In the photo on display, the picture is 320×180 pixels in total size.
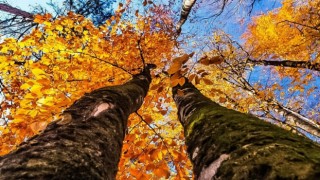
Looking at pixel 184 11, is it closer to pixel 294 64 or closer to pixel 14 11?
pixel 294 64

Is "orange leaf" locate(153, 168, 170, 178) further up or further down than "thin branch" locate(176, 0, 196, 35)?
further down

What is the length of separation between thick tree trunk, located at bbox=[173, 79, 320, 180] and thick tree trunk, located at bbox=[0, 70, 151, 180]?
0.57 m

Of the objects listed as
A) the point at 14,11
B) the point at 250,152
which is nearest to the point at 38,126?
the point at 250,152

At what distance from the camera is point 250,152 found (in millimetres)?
971

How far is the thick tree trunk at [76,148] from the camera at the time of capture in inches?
42.9

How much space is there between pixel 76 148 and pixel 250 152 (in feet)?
3.09

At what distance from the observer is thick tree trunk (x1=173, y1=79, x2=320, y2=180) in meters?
0.78

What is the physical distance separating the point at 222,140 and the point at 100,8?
11.3 metres

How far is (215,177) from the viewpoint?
39.6 inches

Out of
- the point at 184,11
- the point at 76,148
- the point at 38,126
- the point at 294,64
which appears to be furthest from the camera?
the point at 184,11

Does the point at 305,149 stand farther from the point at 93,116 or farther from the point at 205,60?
→ the point at 93,116

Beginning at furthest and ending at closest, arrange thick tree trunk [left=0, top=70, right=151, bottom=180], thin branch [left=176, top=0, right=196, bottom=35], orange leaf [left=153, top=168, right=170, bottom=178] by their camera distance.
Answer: thin branch [left=176, top=0, right=196, bottom=35] → orange leaf [left=153, top=168, right=170, bottom=178] → thick tree trunk [left=0, top=70, right=151, bottom=180]

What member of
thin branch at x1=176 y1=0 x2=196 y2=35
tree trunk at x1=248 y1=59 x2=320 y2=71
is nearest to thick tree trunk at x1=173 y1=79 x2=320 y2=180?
tree trunk at x1=248 y1=59 x2=320 y2=71

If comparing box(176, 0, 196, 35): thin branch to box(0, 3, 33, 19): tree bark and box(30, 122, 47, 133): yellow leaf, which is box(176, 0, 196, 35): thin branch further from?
box(30, 122, 47, 133): yellow leaf
